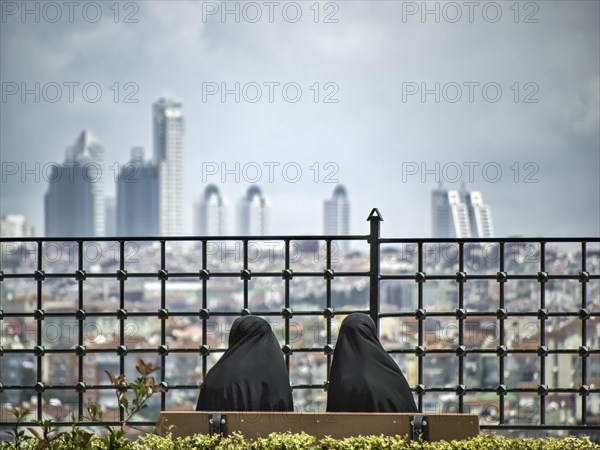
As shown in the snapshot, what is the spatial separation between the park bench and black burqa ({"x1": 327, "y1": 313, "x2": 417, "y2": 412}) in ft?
0.73

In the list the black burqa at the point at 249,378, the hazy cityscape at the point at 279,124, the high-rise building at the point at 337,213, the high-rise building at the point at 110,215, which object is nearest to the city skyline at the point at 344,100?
the hazy cityscape at the point at 279,124

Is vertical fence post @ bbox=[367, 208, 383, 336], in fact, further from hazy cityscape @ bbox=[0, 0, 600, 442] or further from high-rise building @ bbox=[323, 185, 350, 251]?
high-rise building @ bbox=[323, 185, 350, 251]

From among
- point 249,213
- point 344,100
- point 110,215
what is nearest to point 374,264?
point 344,100

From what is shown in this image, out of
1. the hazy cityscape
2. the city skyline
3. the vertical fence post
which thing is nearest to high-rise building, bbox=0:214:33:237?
the hazy cityscape

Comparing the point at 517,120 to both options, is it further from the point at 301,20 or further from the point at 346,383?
the point at 346,383

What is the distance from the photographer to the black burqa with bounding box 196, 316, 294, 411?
3582 millimetres

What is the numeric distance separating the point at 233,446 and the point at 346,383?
0.56 meters

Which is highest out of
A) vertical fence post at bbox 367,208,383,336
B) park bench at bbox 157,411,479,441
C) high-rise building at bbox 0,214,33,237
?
high-rise building at bbox 0,214,33,237

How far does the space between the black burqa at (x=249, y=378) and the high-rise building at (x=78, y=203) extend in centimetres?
2194

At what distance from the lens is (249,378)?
362cm

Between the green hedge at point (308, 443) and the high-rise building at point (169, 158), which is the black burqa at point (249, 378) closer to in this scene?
the green hedge at point (308, 443)

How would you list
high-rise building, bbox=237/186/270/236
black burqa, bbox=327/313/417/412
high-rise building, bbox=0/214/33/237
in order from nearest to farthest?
black burqa, bbox=327/313/417/412, high-rise building, bbox=0/214/33/237, high-rise building, bbox=237/186/270/236

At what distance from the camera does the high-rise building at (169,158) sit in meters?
28.4

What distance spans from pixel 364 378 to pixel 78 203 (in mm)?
24193
